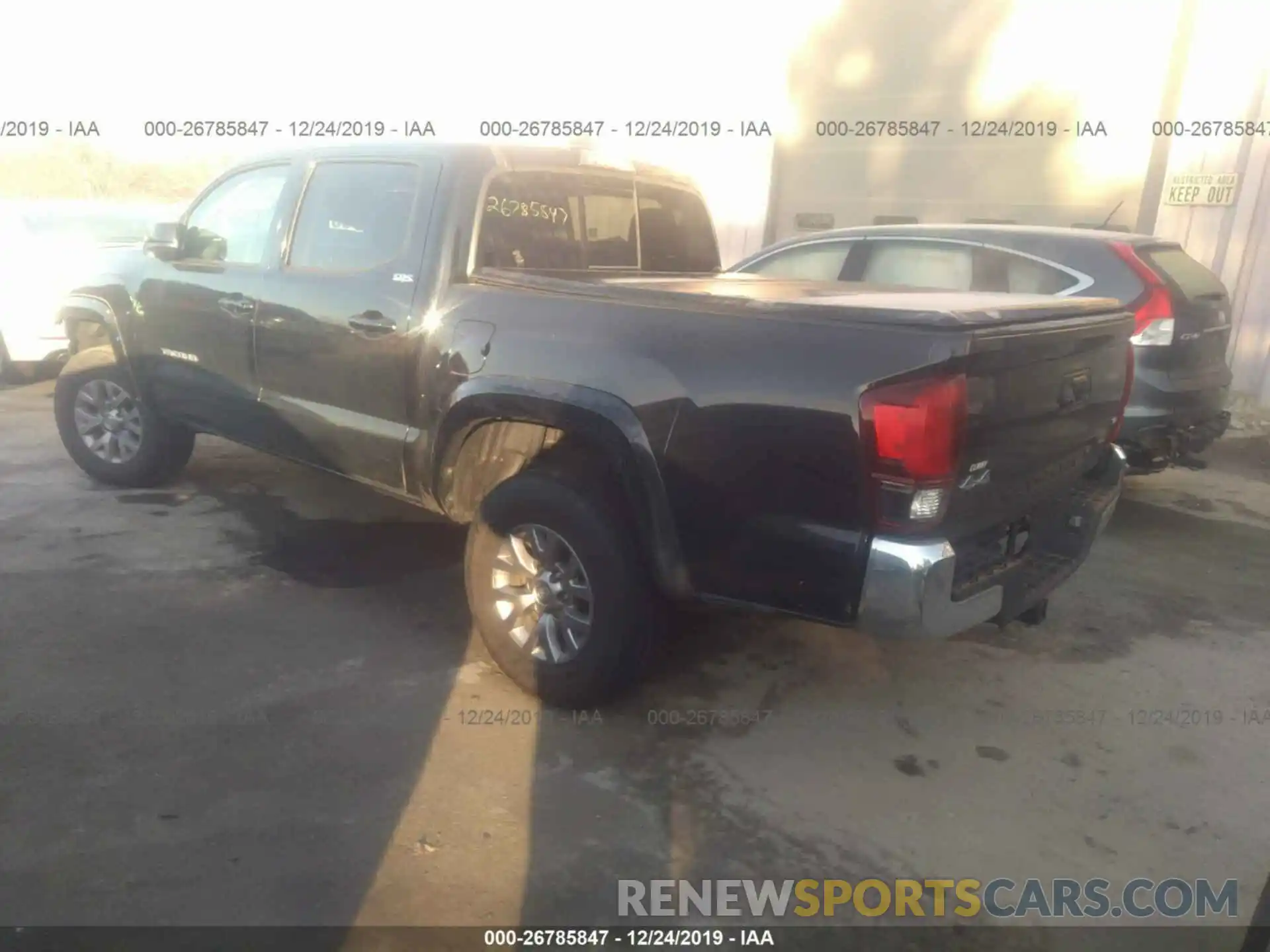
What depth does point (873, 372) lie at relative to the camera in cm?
242

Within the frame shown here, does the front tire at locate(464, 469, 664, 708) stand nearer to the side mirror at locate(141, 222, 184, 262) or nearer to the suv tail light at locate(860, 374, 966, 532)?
the suv tail light at locate(860, 374, 966, 532)

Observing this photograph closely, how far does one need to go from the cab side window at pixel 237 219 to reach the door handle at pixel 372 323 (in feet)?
2.66

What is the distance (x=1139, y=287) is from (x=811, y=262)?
196 cm

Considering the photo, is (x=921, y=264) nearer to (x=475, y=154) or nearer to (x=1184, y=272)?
(x=1184, y=272)

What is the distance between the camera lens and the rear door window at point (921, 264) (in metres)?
5.56

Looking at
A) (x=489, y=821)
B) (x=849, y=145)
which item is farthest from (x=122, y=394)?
(x=849, y=145)

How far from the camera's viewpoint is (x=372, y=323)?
364cm

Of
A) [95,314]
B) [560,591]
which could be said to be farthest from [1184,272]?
[95,314]

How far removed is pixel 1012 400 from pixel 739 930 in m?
1.60

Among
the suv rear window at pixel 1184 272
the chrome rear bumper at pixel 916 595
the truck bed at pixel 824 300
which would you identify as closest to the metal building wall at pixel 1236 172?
the suv rear window at pixel 1184 272

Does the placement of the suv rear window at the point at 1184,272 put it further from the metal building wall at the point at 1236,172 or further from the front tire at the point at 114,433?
the front tire at the point at 114,433

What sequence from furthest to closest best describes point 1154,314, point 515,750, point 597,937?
point 1154,314 < point 515,750 < point 597,937

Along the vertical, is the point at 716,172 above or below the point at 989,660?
above

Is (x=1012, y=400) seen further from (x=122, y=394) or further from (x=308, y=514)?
(x=122, y=394)
